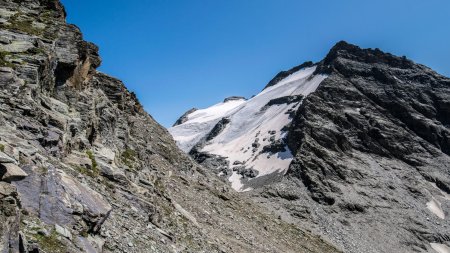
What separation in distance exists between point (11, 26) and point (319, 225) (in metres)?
57.6

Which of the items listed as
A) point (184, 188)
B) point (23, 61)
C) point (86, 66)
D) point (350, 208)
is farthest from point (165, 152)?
point (350, 208)

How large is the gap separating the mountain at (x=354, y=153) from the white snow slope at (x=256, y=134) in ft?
1.71

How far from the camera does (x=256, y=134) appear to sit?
132 meters

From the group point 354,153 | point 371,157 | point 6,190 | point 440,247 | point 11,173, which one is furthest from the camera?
point 371,157

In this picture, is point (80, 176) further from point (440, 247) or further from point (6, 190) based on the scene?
point (440, 247)

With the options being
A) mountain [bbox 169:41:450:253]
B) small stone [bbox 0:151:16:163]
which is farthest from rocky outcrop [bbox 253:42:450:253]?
small stone [bbox 0:151:16:163]

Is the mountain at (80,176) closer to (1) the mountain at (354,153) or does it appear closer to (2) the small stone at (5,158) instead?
(2) the small stone at (5,158)

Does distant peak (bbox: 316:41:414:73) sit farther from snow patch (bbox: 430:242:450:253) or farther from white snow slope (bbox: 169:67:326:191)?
snow patch (bbox: 430:242:450:253)

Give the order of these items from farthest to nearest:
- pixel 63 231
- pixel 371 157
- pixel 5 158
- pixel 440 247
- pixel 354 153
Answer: pixel 371 157
pixel 354 153
pixel 440 247
pixel 63 231
pixel 5 158

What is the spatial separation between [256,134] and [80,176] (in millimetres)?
113397

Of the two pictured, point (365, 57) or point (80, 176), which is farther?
point (365, 57)

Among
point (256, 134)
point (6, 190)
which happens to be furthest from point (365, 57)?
point (6, 190)

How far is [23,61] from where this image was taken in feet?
85.5

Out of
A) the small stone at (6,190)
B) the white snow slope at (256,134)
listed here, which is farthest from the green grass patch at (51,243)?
the white snow slope at (256,134)
